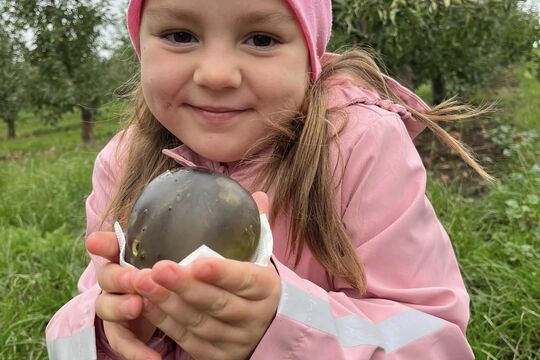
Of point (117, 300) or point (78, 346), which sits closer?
point (117, 300)

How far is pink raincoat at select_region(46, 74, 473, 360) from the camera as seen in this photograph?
1.22 meters

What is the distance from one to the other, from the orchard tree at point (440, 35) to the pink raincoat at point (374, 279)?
250cm

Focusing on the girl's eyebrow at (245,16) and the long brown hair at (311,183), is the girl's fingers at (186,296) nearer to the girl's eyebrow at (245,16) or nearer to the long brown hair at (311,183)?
the long brown hair at (311,183)

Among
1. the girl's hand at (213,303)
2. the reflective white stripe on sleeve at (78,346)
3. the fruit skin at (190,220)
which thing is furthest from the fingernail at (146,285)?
the reflective white stripe on sleeve at (78,346)

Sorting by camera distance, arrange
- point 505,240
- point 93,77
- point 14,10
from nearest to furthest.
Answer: point 505,240, point 14,10, point 93,77

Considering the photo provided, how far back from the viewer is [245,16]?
134 centimetres

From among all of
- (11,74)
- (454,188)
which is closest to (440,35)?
(454,188)

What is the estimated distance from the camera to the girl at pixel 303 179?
127 cm

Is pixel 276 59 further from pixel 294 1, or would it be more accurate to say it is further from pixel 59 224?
pixel 59 224

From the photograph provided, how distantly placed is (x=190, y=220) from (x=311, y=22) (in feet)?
2.36

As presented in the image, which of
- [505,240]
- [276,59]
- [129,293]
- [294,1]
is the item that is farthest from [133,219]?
[505,240]

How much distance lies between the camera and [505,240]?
9.53 feet

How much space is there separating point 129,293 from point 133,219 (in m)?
0.13

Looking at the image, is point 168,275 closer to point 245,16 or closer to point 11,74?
point 245,16
